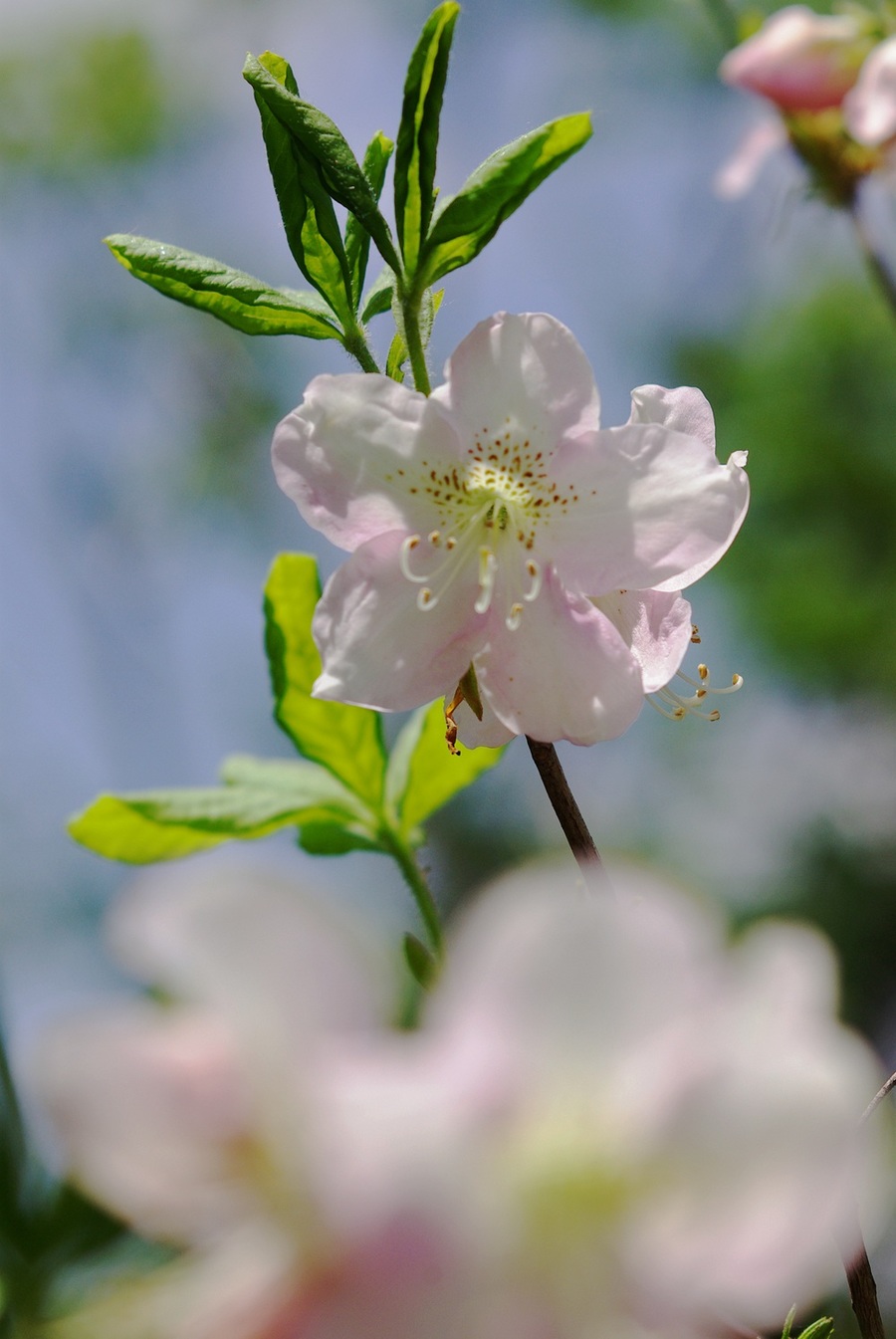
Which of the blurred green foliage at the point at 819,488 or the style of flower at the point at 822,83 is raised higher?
the style of flower at the point at 822,83

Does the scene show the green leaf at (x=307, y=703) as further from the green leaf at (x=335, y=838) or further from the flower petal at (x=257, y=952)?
the flower petal at (x=257, y=952)

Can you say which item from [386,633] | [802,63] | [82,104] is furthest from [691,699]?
[82,104]

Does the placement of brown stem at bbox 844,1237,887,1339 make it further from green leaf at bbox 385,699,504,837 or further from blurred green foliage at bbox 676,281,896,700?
blurred green foliage at bbox 676,281,896,700

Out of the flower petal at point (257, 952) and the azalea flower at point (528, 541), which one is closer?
the flower petal at point (257, 952)

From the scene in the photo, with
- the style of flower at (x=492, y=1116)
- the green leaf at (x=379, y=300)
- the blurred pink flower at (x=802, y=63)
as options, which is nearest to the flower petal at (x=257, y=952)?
the style of flower at (x=492, y=1116)

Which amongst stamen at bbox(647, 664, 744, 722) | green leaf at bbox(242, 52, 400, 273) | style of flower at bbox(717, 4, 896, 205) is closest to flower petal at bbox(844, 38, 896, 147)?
style of flower at bbox(717, 4, 896, 205)
